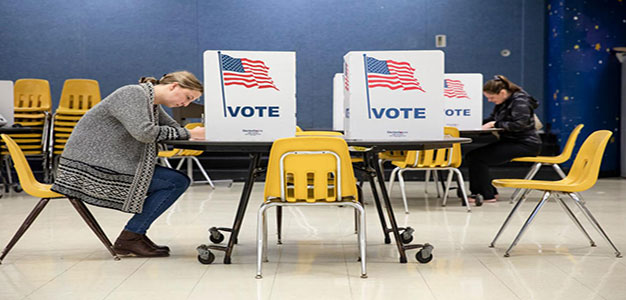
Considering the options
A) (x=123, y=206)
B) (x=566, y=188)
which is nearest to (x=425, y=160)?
(x=566, y=188)

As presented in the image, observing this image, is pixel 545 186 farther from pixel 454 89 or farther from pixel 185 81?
pixel 454 89

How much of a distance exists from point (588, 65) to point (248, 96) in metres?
6.70

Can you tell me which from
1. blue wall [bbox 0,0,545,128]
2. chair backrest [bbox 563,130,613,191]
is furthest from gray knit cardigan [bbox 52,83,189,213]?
blue wall [bbox 0,0,545,128]

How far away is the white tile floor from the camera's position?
2.69 m

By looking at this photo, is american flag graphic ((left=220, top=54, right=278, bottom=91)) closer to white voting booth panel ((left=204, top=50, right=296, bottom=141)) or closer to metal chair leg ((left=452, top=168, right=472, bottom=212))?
white voting booth panel ((left=204, top=50, right=296, bottom=141))

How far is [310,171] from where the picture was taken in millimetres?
2842

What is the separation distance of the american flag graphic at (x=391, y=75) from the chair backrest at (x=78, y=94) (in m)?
5.04

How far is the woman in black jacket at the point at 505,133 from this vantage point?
5.69 meters

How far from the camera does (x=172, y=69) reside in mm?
9344

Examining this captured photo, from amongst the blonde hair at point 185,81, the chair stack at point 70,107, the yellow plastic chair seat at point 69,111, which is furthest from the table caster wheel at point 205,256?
the yellow plastic chair seat at point 69,111

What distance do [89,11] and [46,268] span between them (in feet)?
22.4

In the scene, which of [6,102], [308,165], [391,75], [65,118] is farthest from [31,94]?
[308,165]

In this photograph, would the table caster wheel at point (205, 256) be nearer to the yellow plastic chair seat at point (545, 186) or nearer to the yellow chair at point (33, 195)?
the yellow chair at point (33, 195)

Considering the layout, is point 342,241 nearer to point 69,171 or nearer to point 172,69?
point 69,171
